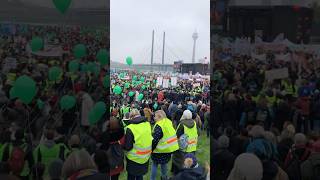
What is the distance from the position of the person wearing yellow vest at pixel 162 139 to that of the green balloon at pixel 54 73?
2.33m

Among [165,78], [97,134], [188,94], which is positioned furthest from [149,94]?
[97,134]

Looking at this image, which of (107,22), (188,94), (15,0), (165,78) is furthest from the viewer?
(165,78)

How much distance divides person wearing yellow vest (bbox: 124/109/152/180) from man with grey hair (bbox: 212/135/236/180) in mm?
1784

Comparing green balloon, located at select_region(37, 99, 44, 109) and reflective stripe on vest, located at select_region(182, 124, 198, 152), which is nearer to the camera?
green balloon, located at select_region(37, 99, 44, 109)

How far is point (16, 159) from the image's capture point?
355 centimetres

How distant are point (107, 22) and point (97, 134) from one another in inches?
37.9

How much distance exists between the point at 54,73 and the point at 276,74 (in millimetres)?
1844

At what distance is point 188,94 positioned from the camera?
16016mm

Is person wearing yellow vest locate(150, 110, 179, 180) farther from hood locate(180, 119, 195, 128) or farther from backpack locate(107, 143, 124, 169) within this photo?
backpack locate(107, 143, 124, 169)

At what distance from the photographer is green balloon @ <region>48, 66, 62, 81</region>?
11.7 feet

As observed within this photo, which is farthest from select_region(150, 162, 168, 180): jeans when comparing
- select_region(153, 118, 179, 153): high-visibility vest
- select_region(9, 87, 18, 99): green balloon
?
select_region(9, 87, 18, 99): green balloon

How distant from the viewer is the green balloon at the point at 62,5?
11.6 ft

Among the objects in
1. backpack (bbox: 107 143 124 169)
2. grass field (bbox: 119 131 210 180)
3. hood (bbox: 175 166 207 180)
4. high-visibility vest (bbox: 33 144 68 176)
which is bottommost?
grass field (bbox: 119 131 210 180)

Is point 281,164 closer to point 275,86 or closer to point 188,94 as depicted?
point 275,86
